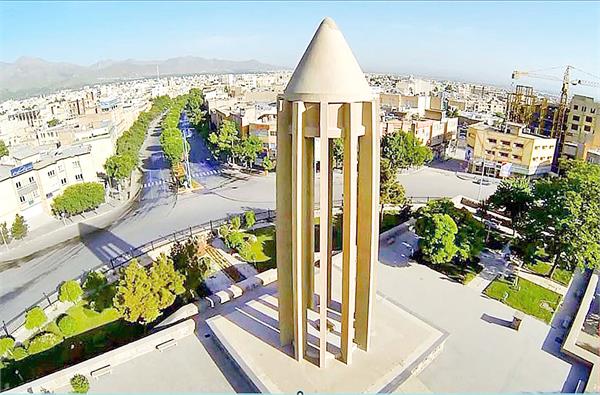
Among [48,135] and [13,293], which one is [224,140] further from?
[13,293]

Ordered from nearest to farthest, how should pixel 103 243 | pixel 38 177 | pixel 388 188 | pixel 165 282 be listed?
pixel 165 282, pixel 388 188, pixel 103 243, pixel 38 177

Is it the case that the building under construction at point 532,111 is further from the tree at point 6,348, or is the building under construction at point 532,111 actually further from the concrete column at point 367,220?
the tree at point 6,348

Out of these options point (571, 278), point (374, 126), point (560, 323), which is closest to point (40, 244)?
point (374, 126)

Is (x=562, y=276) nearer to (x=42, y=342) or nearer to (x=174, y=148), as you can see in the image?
(x=42, y=342)

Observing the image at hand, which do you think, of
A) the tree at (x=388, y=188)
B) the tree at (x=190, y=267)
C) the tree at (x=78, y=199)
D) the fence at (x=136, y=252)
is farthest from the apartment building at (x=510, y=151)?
the tree at (x=78, y=199)

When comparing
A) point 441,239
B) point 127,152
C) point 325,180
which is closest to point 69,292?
point 325,180
